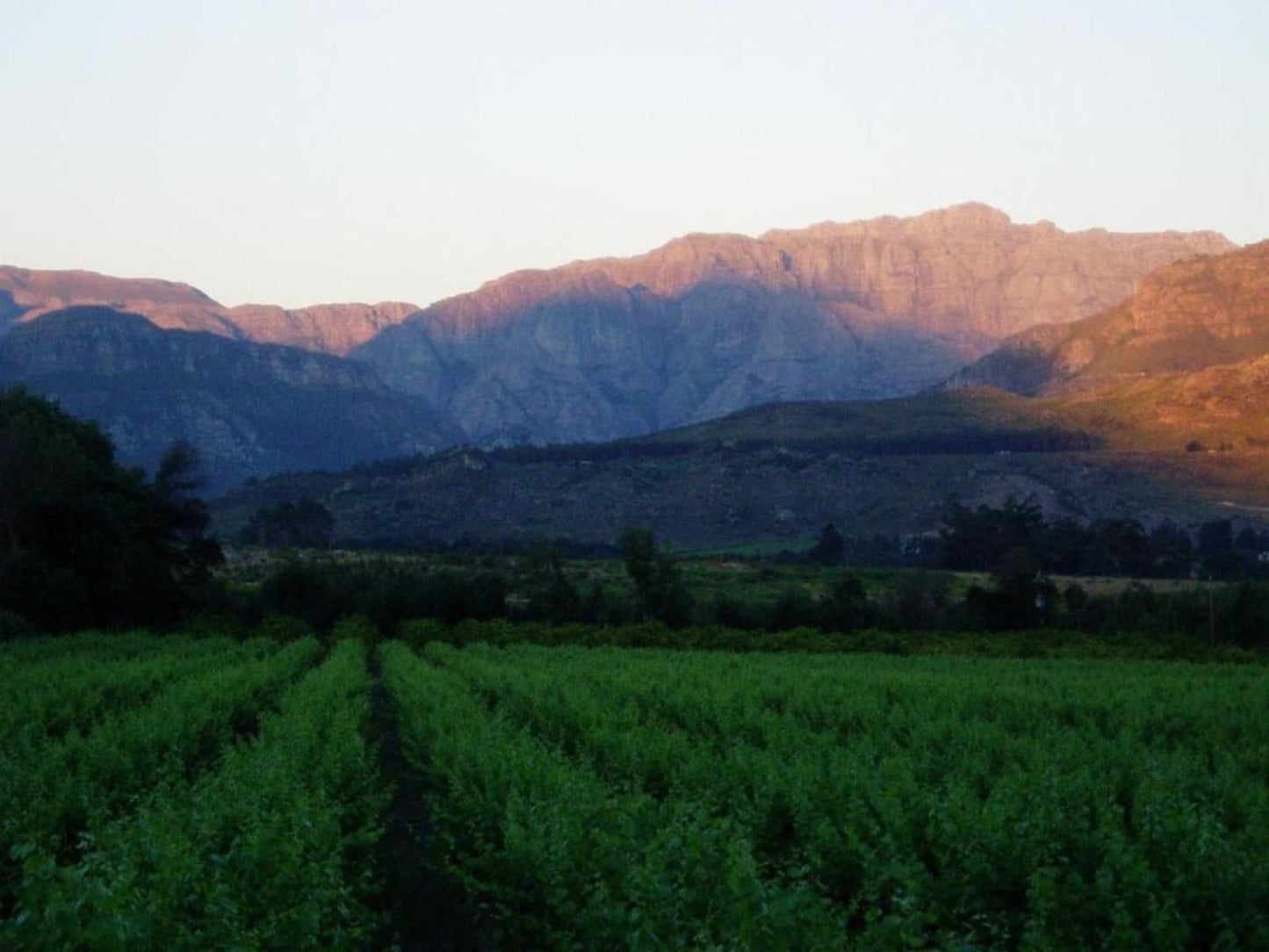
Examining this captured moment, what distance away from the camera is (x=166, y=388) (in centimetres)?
16888

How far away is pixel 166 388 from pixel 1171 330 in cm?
10832

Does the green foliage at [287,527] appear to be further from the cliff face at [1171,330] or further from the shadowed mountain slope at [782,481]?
the cliff face at [1171,330]

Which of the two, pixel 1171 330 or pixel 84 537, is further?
pixel 1171 330

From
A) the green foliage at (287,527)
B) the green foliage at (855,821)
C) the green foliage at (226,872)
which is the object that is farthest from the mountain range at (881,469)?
the green foliage at (226,872)

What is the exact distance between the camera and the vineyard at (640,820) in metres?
8.05

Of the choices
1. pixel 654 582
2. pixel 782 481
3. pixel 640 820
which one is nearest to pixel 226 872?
pixel 640 820

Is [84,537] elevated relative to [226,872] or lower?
lower

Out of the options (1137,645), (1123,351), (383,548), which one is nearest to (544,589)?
(1137,645)

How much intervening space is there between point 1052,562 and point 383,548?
45218 mm

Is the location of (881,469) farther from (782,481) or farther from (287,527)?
(287,527)

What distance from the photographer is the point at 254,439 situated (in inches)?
7087

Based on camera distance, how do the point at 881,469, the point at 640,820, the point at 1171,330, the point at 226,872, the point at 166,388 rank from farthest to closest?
1. the point at 166,388
2. the point at 1171,330
3. the point at 881,469
4. the point at 640,820
5. the point at 226,872

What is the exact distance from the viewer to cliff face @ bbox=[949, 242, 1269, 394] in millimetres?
143075

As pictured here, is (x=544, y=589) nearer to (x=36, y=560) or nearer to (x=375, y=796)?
(x=36, y=560)
